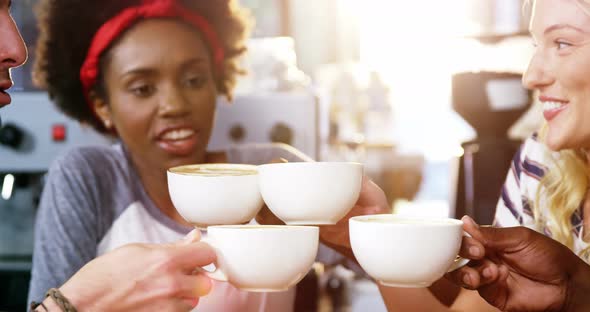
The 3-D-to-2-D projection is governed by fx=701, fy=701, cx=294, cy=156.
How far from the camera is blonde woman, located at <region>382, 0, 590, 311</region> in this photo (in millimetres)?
1004

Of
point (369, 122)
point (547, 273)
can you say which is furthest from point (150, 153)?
point (369, 122)

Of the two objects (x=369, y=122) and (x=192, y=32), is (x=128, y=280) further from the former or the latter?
(x=369, y=122)

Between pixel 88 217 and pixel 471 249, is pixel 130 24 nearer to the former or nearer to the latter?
pixel 88 217

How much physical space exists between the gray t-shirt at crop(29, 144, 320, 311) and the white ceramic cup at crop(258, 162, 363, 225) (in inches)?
21.8

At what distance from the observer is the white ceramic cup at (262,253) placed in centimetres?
66

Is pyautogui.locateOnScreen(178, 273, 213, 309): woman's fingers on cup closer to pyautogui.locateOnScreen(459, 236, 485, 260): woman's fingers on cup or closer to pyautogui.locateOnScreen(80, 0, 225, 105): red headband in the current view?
pyautogui.locateOnScreen(459, 236, 485, 260): woman's fingers on cup

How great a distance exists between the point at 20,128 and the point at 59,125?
105 millimetres

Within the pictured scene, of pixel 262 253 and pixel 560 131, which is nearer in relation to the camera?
pixel 262 253

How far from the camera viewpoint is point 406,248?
662 millimetres

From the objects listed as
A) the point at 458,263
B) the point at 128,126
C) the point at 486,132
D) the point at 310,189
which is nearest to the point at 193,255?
the point at 310,189

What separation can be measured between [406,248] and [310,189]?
125 mm

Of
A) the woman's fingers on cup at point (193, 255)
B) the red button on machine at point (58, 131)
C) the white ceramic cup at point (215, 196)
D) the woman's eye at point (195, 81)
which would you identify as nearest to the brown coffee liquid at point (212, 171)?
the white ceramic cup at point (215, 196)

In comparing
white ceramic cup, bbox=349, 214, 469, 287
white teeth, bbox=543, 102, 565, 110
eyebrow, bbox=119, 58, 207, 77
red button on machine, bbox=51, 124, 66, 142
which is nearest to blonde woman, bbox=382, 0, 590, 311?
white teeth, bbox=543, 102, 565, 110

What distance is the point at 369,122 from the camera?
470cm
